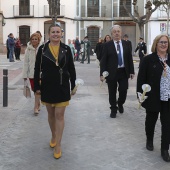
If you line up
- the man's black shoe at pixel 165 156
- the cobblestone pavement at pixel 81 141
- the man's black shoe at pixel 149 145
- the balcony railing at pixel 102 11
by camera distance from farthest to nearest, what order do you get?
the balcony railing at pixel 102 11 < the man's black shoe at pixel 149 145 < the man's black shoe at pixel 165 156 < the cobblestone pavement at pixel 81 141

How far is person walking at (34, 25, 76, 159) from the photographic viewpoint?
5105mm

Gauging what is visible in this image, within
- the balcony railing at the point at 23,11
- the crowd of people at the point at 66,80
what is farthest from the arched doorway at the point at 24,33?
the crowd of people at the point at 66,80

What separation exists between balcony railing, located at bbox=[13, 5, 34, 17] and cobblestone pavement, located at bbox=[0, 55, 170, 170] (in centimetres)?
3571

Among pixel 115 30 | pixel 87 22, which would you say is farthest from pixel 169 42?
pixel 87 22

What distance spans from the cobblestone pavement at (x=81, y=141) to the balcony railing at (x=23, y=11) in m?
35.7

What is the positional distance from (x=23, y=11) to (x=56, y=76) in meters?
40.3

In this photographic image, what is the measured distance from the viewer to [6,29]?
43844 mm

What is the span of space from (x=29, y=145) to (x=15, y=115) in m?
2.35

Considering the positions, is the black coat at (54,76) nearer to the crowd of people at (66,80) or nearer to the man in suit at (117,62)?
the crowd of people at (66,80)

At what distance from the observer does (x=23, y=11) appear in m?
43.9

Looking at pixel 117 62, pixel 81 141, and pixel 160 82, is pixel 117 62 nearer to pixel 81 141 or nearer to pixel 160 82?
pixel 81 141

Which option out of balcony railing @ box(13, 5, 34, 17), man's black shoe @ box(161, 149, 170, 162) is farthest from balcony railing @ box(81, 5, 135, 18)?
man's black shoe @ box(161, 149, 170, 162)

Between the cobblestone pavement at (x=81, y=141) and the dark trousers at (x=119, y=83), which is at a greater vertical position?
the dark trousers at (x=119, y=83)

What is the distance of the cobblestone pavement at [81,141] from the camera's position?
16.5ft
